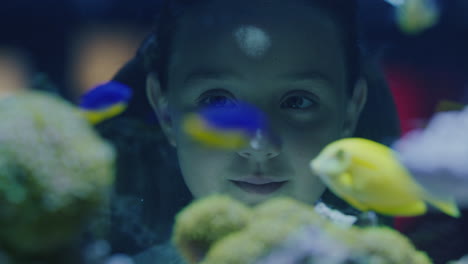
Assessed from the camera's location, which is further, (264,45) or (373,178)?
(264,45)

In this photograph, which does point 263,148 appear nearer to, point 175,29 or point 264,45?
point 264,45

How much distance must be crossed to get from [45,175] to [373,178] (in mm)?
1047

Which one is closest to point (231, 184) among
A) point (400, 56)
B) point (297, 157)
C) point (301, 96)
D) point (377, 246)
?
point (297, 157)

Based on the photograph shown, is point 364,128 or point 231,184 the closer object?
point 231,184

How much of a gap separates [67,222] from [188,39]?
1702mm

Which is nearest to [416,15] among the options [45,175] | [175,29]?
[175,29]

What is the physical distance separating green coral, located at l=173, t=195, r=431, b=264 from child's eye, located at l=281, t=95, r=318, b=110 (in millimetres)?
952

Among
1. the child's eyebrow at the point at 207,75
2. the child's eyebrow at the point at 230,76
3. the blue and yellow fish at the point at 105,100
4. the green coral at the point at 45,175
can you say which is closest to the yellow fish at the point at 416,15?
the child's eyebrow at the point at 230,76

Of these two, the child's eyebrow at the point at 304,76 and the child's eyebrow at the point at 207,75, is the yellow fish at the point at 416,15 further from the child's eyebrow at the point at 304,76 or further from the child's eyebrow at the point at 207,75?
the child's eyebrow at the point at 207,75

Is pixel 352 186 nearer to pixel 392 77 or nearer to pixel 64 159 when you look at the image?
pixel 64 159

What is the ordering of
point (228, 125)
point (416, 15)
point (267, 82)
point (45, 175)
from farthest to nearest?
point (416, 15)
point (267, 82)
point (228, 125)
point (45, 175)

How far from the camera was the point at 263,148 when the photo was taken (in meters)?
2.09

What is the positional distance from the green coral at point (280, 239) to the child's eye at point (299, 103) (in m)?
0.95

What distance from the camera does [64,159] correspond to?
92 centimetres
